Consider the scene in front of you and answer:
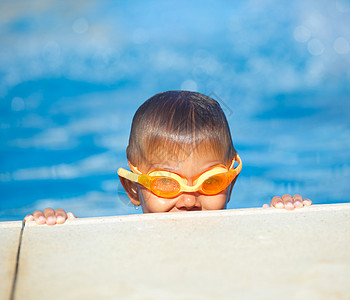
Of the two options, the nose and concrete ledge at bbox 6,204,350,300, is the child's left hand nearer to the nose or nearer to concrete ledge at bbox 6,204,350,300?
concrete ledge at bbox 6,204,350,300

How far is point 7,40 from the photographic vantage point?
699cm

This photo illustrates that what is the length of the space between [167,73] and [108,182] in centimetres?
226

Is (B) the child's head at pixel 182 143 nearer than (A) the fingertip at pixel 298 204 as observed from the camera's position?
No

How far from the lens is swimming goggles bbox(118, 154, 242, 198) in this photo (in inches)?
90.4

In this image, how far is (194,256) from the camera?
4.35ft

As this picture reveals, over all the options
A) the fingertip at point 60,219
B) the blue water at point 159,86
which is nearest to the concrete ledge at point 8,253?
the fingertip at point 60,219

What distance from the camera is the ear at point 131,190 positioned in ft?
9.16

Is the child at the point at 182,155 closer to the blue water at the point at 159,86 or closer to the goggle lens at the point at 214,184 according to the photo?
the goggle lens at the point at 214,184

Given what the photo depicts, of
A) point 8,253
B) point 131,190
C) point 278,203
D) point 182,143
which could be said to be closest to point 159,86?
point 131,190

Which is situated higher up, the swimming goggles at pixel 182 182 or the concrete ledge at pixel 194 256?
the swimming goggles at pixel 182 182

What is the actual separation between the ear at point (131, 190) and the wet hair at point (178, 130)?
24 centimetres

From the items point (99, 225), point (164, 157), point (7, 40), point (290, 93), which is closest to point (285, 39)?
point (290, 93)

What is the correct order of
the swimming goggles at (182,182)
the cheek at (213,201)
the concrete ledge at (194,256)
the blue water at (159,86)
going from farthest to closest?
the blue water at (159,86)
the cheek at (213,201)
the swimming goggles at (182,182)
the concrete ledge at (194,256)

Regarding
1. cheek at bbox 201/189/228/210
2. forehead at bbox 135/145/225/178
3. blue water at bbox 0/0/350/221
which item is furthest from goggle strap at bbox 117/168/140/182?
blue water at bbox 0/0/350/221
